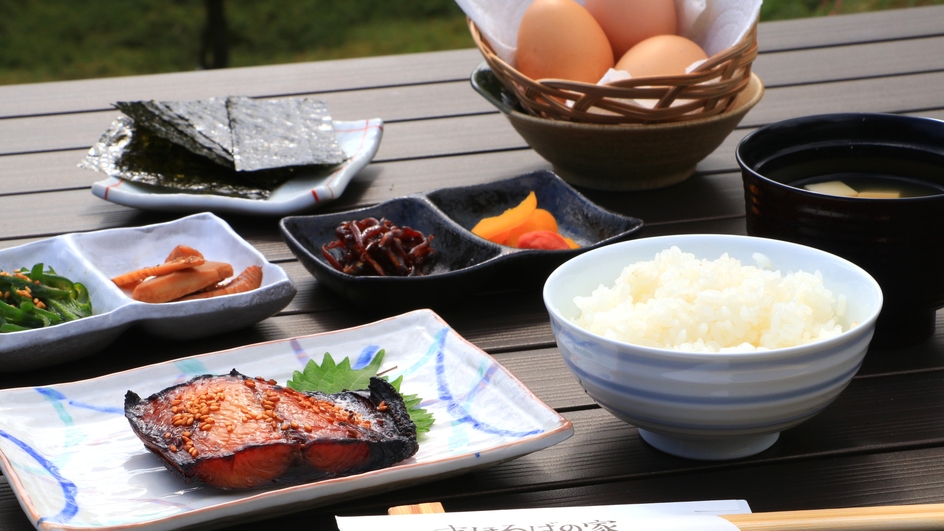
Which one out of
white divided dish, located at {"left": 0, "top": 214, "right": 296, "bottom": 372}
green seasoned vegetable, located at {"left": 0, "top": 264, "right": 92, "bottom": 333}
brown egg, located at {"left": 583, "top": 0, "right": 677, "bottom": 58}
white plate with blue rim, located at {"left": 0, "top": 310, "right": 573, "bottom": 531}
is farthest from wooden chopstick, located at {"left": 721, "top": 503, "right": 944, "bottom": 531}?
brown egg, located at {"left": 583, "top": 0, "right": 677, "bottom": 58}

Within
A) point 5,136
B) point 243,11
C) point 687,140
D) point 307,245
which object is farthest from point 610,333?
point 243,11

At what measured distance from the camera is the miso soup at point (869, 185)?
136cm

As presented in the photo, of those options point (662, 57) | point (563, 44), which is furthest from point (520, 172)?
point (662, 57)

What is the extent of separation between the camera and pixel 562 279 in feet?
3.66

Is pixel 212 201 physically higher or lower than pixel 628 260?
lower

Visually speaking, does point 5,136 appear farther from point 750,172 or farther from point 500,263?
point 750,172

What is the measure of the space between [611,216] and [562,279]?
586 millimetres

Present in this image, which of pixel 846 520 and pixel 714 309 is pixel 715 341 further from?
pixel 846 520

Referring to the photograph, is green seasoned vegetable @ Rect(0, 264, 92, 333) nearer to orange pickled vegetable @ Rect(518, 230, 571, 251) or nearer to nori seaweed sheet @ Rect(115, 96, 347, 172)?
nori seaweed sheet @ Rect(115, 96, 347, 172)

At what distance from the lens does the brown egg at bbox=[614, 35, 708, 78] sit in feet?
5.91

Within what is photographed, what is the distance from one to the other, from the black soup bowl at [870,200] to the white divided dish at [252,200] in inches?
35.6

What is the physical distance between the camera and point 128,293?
1.52 meters

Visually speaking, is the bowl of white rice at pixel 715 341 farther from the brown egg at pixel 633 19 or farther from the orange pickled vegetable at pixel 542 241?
the brown egg at pixel 633 19

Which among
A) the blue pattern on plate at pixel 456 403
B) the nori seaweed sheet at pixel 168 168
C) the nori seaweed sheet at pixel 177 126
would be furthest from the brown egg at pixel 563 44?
the blue pattern on plate at pixel 456 403
